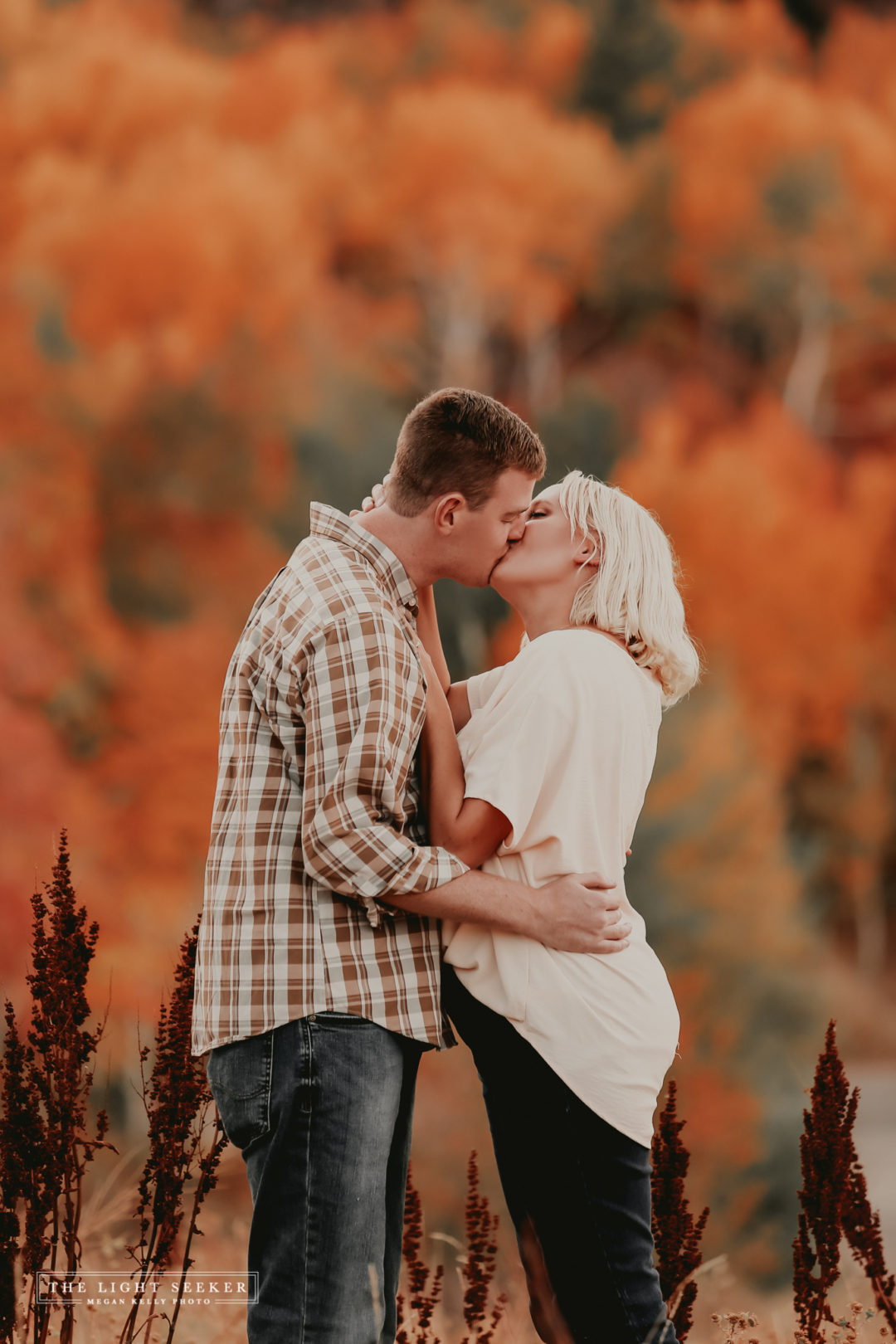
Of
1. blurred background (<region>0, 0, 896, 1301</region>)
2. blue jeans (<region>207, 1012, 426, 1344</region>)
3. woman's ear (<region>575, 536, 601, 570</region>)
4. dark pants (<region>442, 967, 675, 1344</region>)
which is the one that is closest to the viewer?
blue jeans (<region>207, 1012, 426, 1344</region>)

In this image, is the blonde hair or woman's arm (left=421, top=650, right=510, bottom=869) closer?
woman's arm (left=421, top=650, right=510, bottom=869)

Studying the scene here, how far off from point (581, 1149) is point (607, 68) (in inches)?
632

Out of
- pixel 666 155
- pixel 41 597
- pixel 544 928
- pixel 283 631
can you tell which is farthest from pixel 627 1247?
pixel 666 155

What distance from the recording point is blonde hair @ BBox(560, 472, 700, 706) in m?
2.09

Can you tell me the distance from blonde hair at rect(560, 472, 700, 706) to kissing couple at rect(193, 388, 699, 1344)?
0.5 inches

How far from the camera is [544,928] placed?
189 centimetres

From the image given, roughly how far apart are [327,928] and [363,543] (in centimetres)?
60

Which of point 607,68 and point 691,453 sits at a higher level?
point 607,68

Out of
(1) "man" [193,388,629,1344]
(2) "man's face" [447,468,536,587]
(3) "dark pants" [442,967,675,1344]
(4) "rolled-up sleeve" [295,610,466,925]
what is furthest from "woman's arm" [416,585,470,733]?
(3) "dark pants" [442,967,675,1344]

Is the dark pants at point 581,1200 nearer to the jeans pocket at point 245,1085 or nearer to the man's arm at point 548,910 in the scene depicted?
the man's arm at point 548,910

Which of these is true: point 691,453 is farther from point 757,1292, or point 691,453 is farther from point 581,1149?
point 581,1149

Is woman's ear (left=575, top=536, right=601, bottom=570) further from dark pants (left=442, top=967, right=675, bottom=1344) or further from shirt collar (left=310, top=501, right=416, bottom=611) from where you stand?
dark pants (left=442, top=967, right=675, bottom=1344)

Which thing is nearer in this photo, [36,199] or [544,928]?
[544,928]

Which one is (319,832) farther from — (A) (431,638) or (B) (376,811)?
(A) (431,638)
